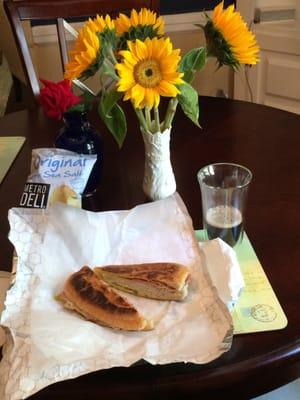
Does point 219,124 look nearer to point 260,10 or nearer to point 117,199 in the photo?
point 117,199

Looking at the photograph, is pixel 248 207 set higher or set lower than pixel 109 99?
lower

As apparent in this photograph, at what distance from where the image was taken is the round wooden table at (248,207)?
68 centimetres

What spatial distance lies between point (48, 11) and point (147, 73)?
1.03 m

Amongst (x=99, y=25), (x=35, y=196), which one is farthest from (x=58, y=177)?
(x=99, y=25)

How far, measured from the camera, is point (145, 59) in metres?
0.82

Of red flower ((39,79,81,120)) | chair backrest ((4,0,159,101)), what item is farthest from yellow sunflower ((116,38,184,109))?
chair backrest ((4,0,159,101))

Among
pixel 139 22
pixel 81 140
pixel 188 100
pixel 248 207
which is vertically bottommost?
pixel 248 207

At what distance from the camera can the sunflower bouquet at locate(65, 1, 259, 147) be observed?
81cm

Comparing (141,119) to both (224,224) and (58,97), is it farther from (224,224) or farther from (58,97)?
(58,97)

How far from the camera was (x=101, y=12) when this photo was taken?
1757mm

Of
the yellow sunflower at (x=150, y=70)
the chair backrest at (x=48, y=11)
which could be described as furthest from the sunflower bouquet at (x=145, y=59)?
the chair backrest at (x=48, y=11)

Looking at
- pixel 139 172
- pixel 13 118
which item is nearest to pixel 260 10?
pixel 13 118

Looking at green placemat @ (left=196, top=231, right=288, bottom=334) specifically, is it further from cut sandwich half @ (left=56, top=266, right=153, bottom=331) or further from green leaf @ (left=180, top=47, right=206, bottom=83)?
green leaf @ (left=180, top=47, right=206, bottom=83)

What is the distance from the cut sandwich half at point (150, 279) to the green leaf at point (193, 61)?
335 millimetres
